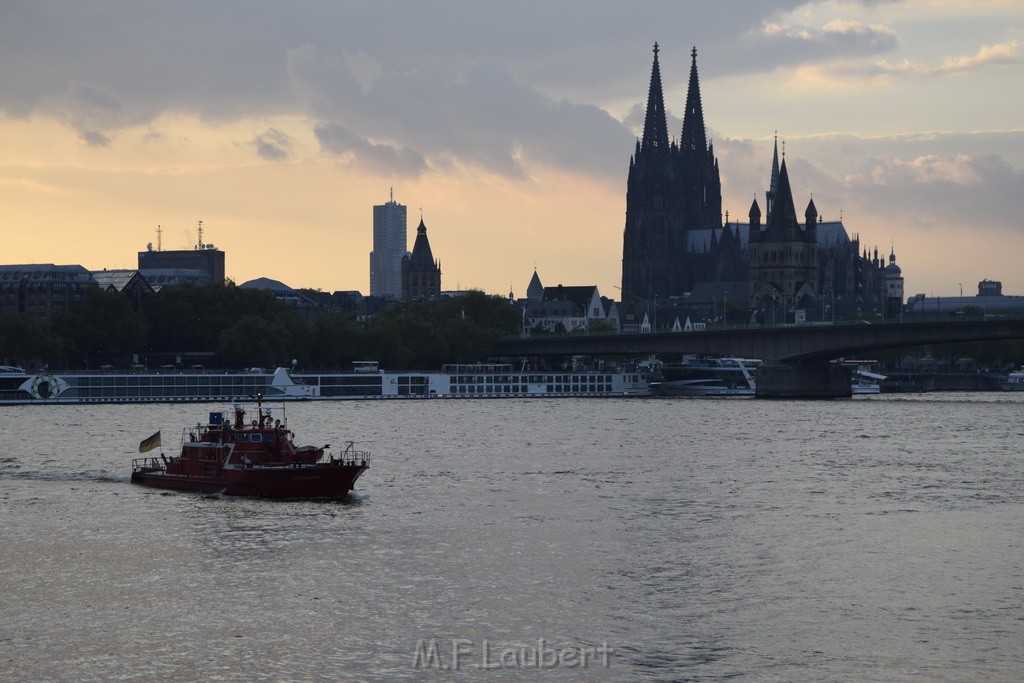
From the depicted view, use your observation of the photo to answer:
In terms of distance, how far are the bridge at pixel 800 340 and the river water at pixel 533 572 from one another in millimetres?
57223

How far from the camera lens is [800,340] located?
488 ft

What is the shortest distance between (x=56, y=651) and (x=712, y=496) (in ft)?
103

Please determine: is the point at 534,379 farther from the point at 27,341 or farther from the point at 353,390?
the point at 27,341

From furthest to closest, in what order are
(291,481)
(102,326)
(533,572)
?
(102,326) → (291,481) → (533,572)

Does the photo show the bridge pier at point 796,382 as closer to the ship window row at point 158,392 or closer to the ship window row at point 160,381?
the ship window row at point 160,381

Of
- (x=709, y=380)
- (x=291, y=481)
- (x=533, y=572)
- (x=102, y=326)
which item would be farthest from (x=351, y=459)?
(x=709, y=380)

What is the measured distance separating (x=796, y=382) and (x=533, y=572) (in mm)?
115842

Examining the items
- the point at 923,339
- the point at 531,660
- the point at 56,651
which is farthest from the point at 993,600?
the point at 923,339

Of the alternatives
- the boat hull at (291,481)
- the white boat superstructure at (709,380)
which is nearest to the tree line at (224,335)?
the white boat superstructure at (709,380)

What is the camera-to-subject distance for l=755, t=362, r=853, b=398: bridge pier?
155 metres

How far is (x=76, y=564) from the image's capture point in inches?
1721

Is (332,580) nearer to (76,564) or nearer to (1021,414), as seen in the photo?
(76,564)

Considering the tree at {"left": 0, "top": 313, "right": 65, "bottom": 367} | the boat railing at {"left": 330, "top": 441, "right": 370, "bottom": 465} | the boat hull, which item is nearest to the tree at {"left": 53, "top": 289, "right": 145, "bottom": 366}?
the tree at {"left": 0, "top": 313, "right": 65, "bottom": 367}

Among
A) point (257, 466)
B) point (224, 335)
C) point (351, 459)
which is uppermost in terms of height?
point (224, 335)
